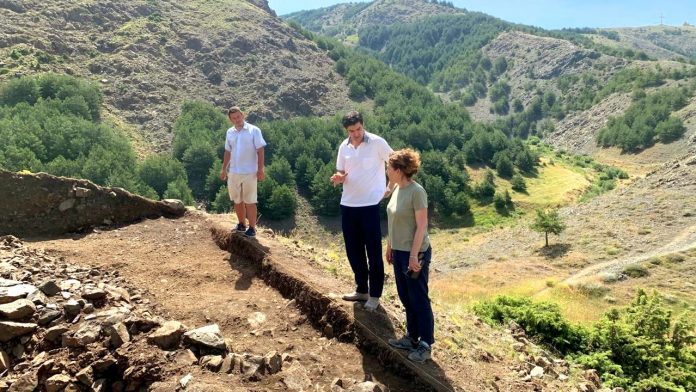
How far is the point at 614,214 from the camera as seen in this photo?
1427 inches

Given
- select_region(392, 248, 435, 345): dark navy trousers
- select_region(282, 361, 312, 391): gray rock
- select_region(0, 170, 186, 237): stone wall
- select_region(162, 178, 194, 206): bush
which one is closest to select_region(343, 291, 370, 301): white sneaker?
select_region(392, 248, 435, 345): dark navy trousers

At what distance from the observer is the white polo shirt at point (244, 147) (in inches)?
310

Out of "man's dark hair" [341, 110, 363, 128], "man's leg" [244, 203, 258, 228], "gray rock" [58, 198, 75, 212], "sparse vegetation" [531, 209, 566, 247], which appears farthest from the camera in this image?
"sparse vegetation" [531, 209, 566, 247]

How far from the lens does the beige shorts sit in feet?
26.2

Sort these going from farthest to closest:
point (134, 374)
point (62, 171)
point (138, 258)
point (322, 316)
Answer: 1. point (62, 171)
2. point (138, 258)
3. point (322, 316)
4. point (134, 374)

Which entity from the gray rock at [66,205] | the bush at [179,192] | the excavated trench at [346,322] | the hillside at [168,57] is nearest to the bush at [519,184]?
the hillside at [168,57]

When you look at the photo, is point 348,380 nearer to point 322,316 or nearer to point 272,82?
point 322,316

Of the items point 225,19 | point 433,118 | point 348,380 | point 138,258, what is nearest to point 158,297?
point 138,258

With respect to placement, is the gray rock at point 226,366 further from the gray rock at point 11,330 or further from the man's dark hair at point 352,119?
the man's dark hair at point 352,119

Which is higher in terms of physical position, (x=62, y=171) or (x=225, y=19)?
(x=225, y=19)

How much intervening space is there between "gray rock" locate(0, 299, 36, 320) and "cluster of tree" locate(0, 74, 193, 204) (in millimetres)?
46536

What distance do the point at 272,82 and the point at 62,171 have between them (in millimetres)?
44881

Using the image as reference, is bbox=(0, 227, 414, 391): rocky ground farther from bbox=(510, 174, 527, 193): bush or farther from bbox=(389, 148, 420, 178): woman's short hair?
bbox=(510, 174, 527, 193): bush

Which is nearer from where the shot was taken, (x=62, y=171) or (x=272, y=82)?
(x=62, y=171)
